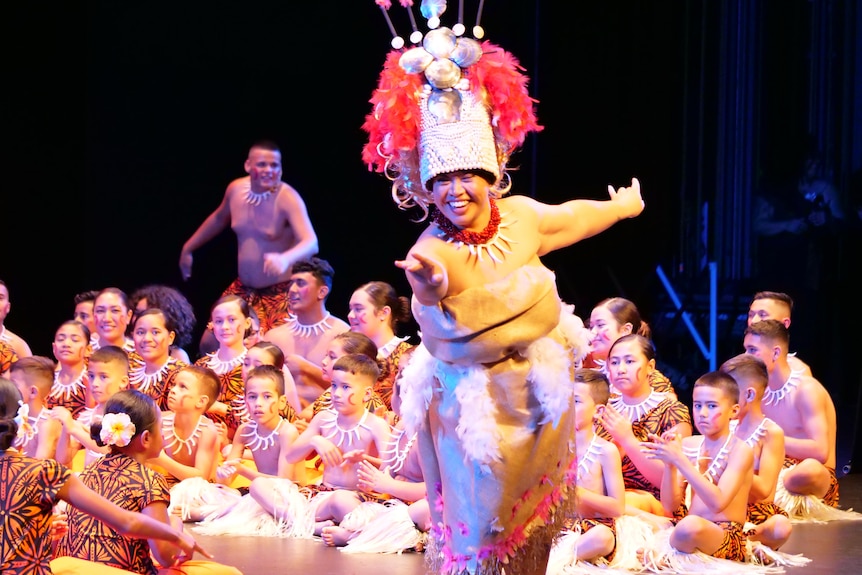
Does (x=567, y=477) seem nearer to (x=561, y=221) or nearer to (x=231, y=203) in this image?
(x=561, y=221)

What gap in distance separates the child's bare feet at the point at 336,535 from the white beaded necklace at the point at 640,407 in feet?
3.65

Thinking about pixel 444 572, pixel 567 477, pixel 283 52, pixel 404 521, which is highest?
pixel 283 52

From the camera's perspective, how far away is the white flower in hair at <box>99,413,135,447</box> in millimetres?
3105

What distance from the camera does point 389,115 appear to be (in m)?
2.98

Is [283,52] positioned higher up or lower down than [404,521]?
higher up

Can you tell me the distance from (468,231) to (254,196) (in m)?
4.47

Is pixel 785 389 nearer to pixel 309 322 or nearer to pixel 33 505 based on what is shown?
pixel 309 322

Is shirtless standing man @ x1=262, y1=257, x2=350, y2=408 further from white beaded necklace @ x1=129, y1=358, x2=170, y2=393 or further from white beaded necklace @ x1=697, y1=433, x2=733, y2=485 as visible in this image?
white beaded necklace @ x1=697, y1=433, x2=733, y2=485

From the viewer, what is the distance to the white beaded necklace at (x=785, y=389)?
5.23 m

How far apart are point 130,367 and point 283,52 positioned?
293 centimetres

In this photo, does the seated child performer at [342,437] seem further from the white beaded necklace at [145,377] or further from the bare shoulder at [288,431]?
the white beaded necklace at [145,377]

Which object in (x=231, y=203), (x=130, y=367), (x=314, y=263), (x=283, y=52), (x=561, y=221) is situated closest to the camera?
(x=561, y=221)

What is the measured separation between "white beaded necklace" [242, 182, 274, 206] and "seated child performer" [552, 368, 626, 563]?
332 centimetres

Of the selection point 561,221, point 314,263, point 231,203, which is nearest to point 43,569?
point 561,221
